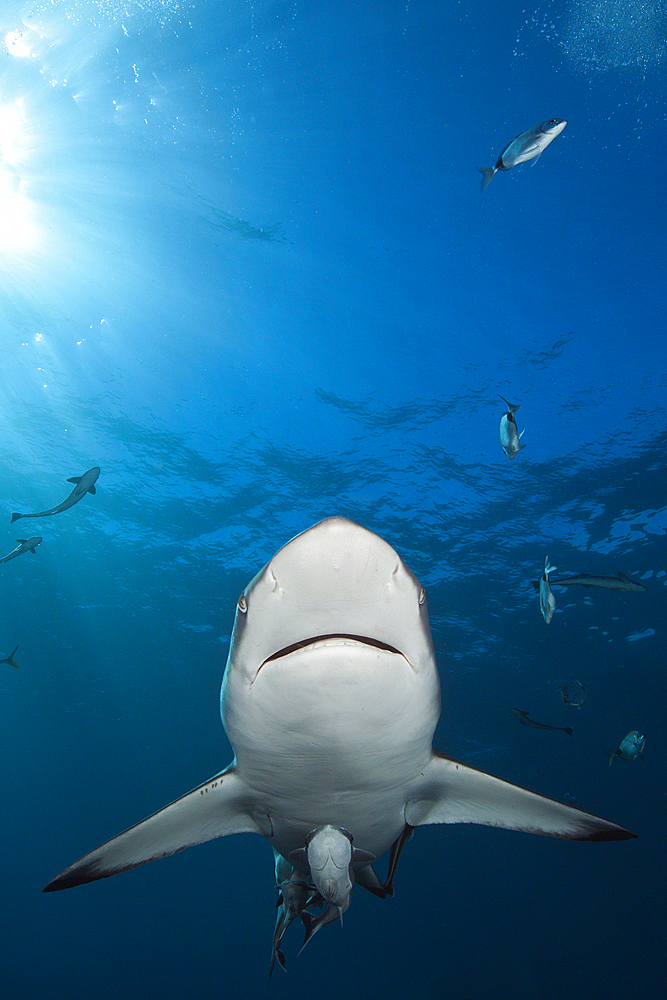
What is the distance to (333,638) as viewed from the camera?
6.57 feet

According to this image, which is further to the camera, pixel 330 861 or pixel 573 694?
pixel 573 694

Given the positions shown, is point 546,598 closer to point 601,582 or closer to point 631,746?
point 601,582

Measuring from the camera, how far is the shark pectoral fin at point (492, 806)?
3.08 meters

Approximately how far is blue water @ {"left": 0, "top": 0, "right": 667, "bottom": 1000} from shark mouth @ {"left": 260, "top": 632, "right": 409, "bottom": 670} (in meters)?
9.96

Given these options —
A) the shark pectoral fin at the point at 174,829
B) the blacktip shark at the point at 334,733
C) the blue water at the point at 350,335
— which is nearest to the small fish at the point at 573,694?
the blacktip shark at the point at 334,733

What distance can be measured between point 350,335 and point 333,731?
11123mm

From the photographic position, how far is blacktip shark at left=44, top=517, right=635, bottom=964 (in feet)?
5.92

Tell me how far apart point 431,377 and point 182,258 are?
694 cm

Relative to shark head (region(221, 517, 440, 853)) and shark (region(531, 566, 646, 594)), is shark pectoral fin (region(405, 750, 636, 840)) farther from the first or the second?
shark (region(531, 566, 646, 594))

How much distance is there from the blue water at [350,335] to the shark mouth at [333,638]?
9963 millimetres

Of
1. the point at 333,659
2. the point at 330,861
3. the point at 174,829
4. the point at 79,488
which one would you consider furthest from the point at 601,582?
the point at 79,488

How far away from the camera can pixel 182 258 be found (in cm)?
1157

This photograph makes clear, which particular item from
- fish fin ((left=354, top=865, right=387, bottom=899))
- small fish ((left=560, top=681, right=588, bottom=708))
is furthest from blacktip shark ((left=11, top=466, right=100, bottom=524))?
small fish ((left=560, top=681, right=588, bottom=708))

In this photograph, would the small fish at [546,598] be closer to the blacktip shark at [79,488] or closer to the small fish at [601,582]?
the small fish at [601,582]
